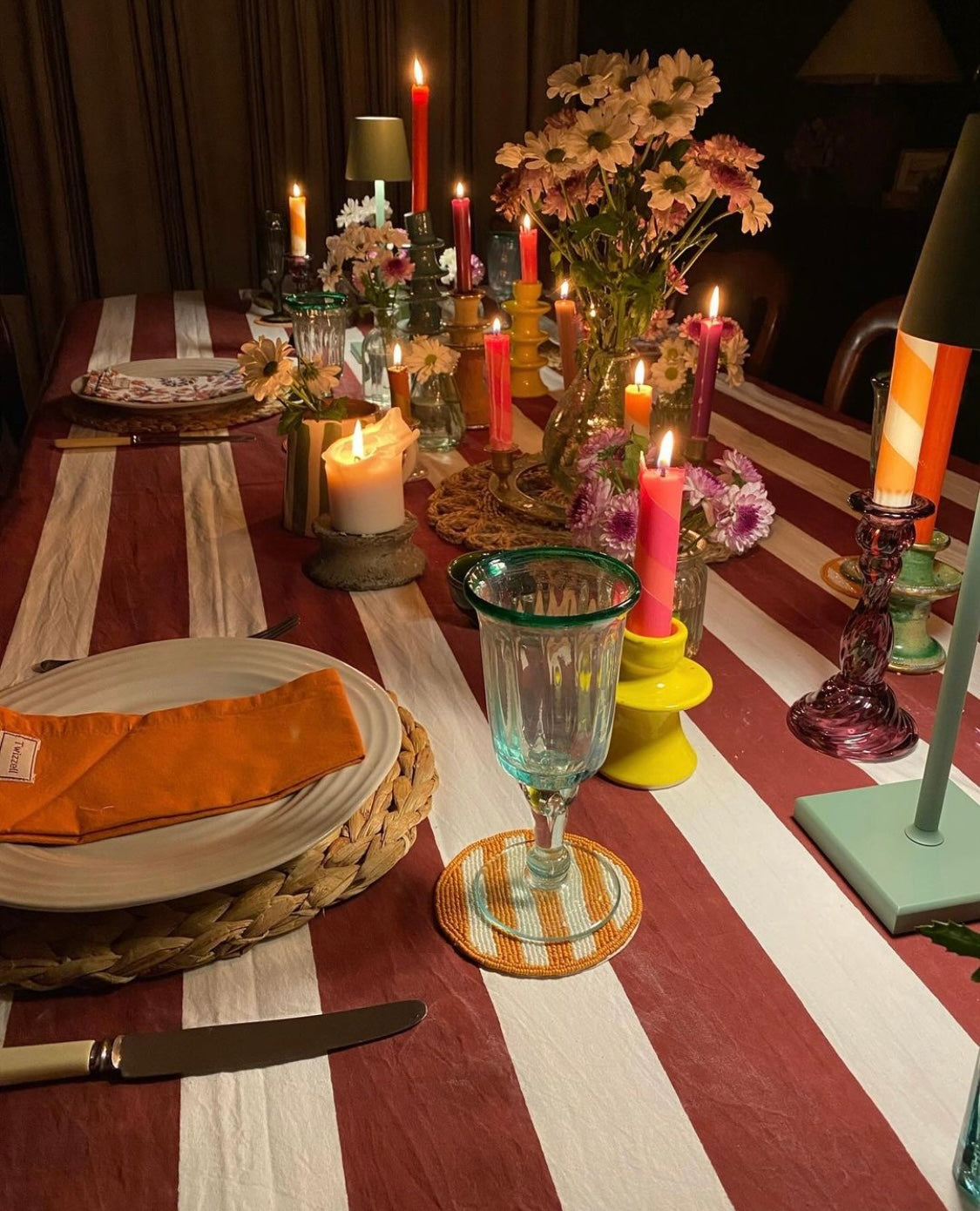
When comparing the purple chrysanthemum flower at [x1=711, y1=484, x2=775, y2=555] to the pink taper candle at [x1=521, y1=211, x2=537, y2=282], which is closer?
the purple chrysanthemum flower at [x1=711, y1=484, x2=775, y2=555]

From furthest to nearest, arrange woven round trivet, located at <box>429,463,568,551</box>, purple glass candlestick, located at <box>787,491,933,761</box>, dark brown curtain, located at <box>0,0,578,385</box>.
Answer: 1. dark brown curtain, located at <box>0,0,578,385</box>
2. woven round trivet, located at <box>429,463,568,551</box>
3. purple glass candlestick, located at <box>787,491,933,761</box>

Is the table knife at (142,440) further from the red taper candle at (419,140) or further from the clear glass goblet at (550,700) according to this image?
the clear glass goblet at (550,700)

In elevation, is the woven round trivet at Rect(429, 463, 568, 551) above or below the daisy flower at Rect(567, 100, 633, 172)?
below

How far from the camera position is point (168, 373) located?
1581 millimetres

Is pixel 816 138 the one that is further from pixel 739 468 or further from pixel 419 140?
pixel 739 468

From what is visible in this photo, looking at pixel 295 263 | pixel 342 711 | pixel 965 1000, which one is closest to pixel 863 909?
pixel 965 1000

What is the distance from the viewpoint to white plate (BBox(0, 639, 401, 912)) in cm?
54

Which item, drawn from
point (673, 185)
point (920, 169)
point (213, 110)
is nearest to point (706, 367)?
point (673, 185)

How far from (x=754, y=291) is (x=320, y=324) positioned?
93cm

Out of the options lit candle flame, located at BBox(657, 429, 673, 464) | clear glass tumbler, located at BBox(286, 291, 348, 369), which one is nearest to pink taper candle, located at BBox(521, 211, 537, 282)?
clear glass tumbler, located at BBox(286, 291, 348, 369)

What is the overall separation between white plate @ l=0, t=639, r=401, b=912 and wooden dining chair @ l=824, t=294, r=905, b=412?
108 cm

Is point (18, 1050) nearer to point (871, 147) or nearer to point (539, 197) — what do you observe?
point (539, 197)

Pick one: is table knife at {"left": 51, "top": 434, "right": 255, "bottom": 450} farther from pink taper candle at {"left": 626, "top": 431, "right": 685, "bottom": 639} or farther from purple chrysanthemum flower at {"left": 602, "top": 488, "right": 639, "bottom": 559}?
pink taper candle at {"left": 626, "top": 431, "right": 685, "bottom": 639}

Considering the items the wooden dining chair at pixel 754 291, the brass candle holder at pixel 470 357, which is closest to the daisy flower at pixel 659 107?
the brass candle holder at pixel 470 357
